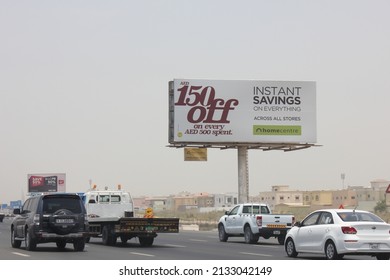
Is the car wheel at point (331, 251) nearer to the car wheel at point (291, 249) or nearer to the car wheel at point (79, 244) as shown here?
the car wheel at point (291, 249)

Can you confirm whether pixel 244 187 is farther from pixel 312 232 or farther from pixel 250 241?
pixel 312 232

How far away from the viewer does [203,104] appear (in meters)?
67.4

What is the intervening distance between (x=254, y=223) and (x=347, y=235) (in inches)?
567

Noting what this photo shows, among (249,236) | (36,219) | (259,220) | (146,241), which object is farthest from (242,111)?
(36,219)

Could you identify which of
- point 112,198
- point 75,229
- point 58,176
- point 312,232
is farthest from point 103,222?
point 58,176

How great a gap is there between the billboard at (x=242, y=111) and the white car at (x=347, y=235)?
4150cm

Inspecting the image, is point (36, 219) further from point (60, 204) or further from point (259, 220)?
point (259, 220)

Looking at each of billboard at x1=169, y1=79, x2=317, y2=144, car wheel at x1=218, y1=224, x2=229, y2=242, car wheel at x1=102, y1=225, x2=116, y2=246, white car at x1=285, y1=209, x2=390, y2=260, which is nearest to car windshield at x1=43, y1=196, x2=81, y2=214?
car wheel at x1=102, y1=225, x2=116, y2=246

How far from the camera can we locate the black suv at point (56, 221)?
28.9 metres

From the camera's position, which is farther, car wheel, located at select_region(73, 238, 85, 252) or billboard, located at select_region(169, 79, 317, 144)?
billboard, located at select_region(169, 79, 317, 144)

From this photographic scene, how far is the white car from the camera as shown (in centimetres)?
2384

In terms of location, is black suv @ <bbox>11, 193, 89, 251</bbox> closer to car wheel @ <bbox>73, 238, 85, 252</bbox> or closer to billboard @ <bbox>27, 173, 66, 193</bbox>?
car wheel @ <bbox>73, 238, 85, 252</bbox>

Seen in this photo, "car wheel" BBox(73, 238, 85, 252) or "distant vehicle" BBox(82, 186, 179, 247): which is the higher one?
"distant vehicle" BBox(82, 186, 179, 247)

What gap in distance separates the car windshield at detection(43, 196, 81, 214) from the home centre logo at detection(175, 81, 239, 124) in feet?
123
